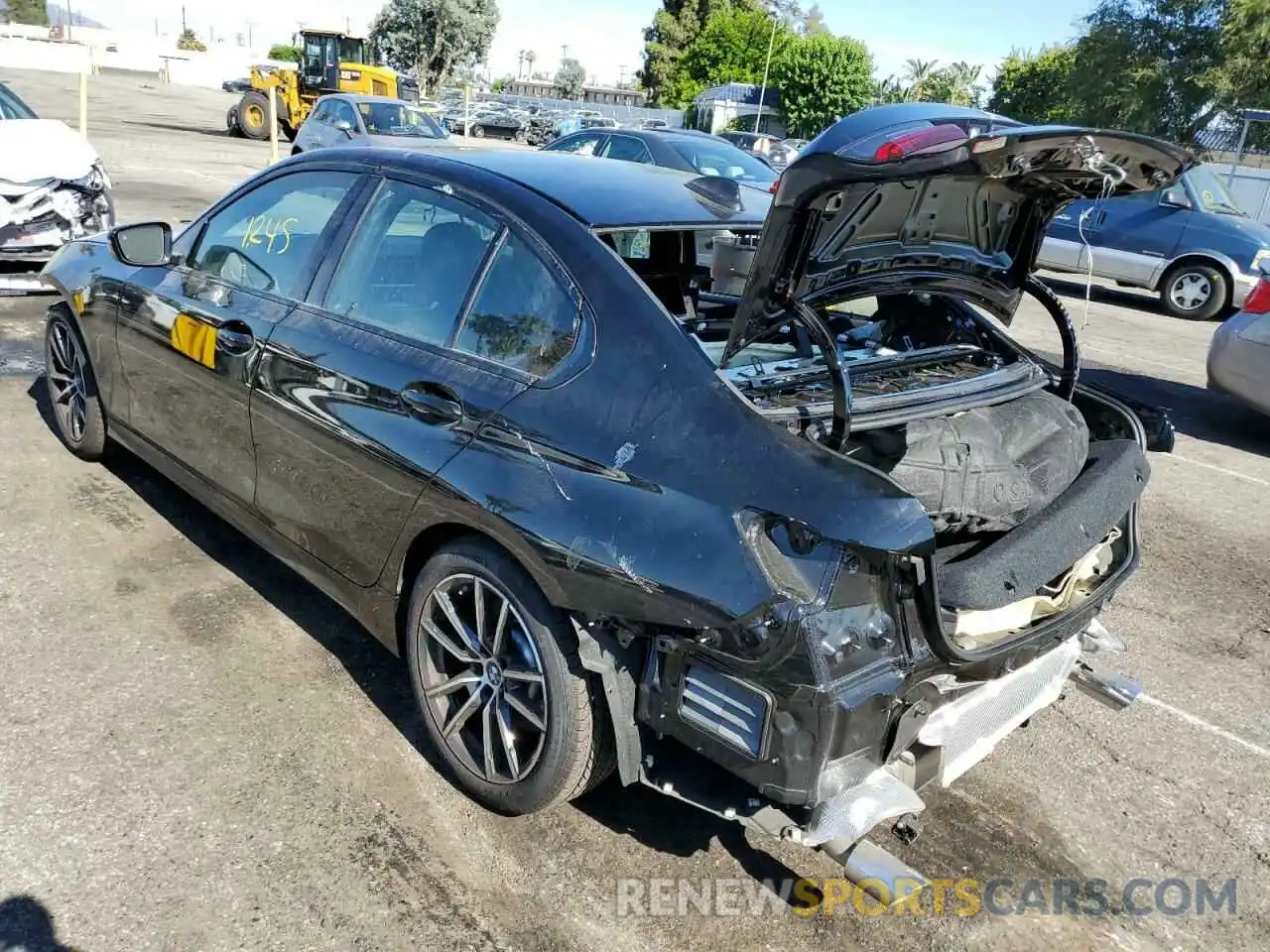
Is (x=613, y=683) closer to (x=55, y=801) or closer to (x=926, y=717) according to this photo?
(x=926, y=717)

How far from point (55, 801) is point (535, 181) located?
2140 mm

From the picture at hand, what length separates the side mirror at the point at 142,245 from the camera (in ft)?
12.9

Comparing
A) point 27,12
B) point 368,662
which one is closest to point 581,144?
point 368,662

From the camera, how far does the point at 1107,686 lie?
10.0 ft

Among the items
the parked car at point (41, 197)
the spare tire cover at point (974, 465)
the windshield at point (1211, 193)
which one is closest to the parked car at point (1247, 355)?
the spare tire cover at point (974, 465)

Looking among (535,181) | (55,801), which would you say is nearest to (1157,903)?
(535,181)

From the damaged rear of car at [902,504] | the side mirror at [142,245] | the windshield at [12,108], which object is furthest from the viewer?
the windshield at [12,108]

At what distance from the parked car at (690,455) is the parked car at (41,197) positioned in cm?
511

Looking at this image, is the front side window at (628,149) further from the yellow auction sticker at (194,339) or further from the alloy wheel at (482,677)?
the alloy wheel at (482,677)

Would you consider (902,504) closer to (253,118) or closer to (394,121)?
(394,121)

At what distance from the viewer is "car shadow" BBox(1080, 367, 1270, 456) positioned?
7.20 meters

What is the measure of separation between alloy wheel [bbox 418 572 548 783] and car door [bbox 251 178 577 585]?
0.94 ft

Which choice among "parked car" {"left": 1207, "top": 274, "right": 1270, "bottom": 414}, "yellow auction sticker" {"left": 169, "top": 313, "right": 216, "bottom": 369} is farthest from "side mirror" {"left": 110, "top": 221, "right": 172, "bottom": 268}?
"parked car" {"left": 1207, "top": 274, "right": 1270, "bottom": 414}

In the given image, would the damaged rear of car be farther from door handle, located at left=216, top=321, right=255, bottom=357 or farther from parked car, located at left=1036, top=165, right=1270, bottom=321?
parked car, located at left=1036, top=165, right=1270, bottom=321
